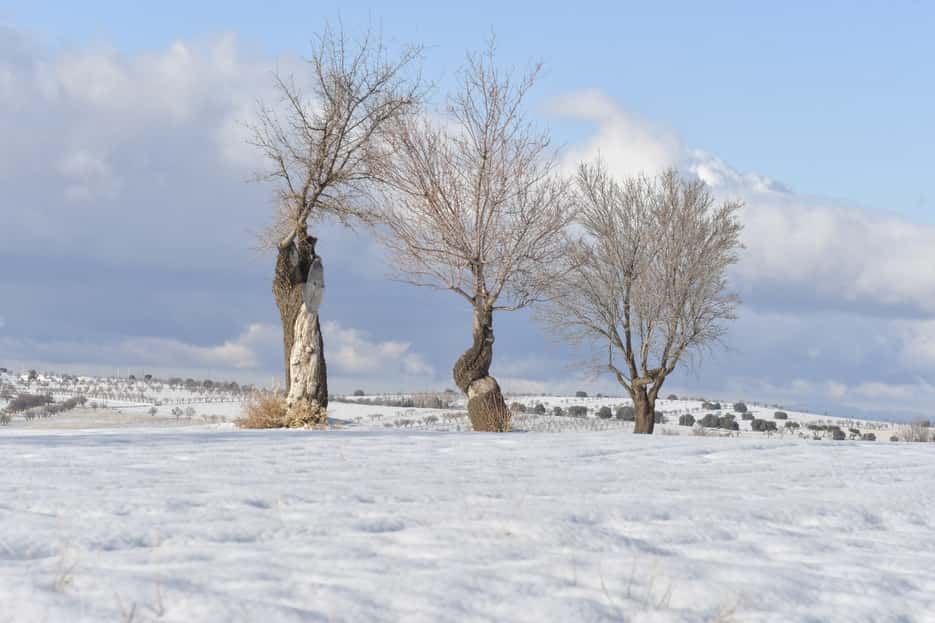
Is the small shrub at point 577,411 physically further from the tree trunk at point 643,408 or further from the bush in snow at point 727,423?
the tree trunk at point 643,408

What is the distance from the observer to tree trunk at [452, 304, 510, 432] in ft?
59.2

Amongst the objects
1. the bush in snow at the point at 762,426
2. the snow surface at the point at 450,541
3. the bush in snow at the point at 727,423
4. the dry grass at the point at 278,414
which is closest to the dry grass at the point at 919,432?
the bush in snow at the point at 762,426

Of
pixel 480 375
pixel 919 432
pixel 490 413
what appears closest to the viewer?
pixel 490 413

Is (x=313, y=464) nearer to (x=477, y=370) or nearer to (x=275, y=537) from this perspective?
(x=275, y=537)

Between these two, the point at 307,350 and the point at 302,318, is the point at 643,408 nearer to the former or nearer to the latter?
the point at 307,350

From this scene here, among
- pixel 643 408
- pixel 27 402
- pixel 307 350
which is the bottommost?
pixel 27 402

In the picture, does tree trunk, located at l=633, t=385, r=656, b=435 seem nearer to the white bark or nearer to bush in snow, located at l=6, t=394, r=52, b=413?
the white bark

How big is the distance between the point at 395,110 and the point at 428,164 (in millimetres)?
1511

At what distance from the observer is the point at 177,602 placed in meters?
3.29

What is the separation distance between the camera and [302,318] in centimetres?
1884

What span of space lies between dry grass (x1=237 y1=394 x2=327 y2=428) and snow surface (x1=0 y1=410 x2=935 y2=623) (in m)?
9.54

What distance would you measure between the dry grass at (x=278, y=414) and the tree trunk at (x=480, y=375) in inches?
114

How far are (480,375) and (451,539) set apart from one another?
13.9 m

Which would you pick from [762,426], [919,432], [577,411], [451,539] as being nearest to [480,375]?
[451,539]
